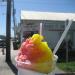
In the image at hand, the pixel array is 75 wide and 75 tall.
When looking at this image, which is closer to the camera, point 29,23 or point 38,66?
point 38,66

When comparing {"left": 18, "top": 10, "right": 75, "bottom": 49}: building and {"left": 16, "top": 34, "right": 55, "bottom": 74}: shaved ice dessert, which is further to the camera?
{"left": 18, "top": 10, "right": 75, "bottom": 49}: building

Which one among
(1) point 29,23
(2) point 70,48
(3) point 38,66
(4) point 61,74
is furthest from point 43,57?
(2) point 70,48

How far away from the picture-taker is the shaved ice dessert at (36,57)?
292 centimetres

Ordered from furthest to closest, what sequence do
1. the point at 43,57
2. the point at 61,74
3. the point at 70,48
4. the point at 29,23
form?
the point at 70,48
the point at 29,23
the point at 61,74
the point at 43,57

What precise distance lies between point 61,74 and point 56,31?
528 inches

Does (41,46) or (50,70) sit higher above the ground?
(41,46)

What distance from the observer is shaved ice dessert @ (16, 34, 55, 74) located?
292cm

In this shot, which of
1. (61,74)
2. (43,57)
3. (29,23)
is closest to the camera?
(43,57)

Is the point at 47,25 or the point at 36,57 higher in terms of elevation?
Answer: the point at 36,57

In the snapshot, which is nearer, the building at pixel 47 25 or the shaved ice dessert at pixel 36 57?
the shaved ice dessert at pixel 36 57

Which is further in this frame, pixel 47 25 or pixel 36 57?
pixel 47 25

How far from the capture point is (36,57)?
9.58 feet

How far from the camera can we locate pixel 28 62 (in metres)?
2.93

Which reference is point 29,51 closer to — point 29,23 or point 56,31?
point 29,23
